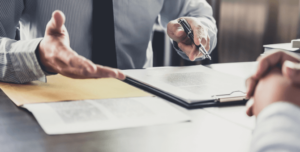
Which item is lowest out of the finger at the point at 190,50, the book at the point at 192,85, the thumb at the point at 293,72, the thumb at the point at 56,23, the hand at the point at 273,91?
the book at the point at 192,85

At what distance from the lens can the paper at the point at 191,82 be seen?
644 millimetres

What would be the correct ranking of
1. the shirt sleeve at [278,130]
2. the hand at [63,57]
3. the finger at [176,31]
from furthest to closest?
the finger at [176,31]
the hand at [63,57]
the shirt sleeve at [278,130]

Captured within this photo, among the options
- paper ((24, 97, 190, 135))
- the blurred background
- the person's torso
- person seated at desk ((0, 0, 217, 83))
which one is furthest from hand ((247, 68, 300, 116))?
the blurred background

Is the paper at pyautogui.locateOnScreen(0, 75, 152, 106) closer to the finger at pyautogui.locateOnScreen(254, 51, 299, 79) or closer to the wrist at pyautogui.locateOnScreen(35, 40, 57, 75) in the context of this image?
the wrist at pyautogui.locateOnScreen(35, 40, 57, 75)

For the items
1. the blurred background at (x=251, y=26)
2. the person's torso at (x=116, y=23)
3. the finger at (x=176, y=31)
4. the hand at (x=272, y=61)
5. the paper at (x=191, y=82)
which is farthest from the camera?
the blurred background at (x=251, y=26)

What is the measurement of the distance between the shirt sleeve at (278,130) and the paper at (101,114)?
0.20m

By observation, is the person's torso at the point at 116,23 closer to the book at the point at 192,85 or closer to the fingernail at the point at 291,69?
the book at the point at 192,85

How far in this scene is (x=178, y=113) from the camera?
539mm

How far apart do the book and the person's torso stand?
0.37m

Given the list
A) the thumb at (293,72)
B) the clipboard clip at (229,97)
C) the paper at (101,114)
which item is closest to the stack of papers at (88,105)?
the paper at (101,114)

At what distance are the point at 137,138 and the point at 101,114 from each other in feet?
0.35

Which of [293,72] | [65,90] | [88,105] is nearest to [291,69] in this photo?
[293,72]

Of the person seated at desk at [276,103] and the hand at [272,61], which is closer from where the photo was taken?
the person seated at desk at [276,103]

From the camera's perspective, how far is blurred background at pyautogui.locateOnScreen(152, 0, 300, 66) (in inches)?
65.2
